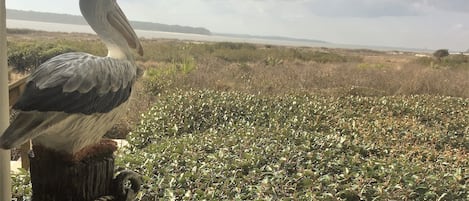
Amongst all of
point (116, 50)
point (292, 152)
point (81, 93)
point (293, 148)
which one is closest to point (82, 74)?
point (81, 93)

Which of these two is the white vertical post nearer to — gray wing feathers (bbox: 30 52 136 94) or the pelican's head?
gray wing feathers (bbox: 30 52 136 94)

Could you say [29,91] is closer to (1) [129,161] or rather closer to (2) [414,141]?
(1) [129,161]

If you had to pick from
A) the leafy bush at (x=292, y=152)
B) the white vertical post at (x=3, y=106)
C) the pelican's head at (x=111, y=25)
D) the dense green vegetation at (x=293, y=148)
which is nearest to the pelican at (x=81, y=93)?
the pelican's head at (x=111, y=25)

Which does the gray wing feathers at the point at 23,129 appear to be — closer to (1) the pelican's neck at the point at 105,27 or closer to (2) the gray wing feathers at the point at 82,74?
(2) the gray wing feathers at the point at 82,74

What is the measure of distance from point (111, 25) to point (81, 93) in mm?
335

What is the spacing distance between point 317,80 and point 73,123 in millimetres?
9957

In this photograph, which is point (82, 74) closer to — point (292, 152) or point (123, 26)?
point (123, 26)

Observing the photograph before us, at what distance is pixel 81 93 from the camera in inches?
54.2

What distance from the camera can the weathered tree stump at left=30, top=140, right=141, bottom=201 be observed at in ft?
4.66

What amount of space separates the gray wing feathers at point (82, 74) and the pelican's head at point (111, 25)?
8 centimetres

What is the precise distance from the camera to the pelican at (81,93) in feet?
4.23

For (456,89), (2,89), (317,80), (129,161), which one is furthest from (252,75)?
(2,89)

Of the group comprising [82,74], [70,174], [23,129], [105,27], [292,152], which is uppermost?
[105,27]

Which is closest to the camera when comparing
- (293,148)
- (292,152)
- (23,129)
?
(23,129)
